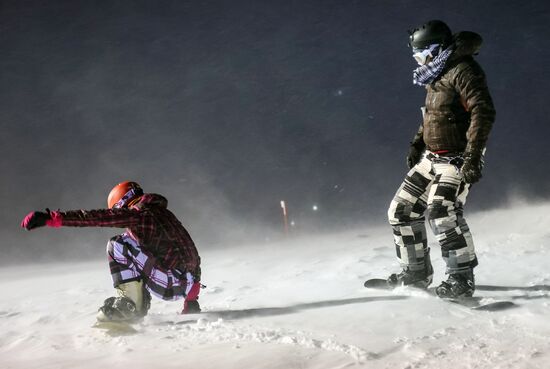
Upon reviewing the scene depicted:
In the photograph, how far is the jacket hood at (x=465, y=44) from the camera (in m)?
3.51

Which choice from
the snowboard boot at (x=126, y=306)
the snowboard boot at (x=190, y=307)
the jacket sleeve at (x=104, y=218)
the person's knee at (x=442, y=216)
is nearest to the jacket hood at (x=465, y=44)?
the person's knee at (x=442, y=216)

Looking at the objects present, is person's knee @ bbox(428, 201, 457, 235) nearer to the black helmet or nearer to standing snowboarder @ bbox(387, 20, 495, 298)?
standing snowboarder @ bbox(387, 20, 495, 298)

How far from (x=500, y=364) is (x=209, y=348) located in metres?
1.57

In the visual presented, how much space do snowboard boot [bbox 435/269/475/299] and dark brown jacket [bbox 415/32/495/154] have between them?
35.4 inches

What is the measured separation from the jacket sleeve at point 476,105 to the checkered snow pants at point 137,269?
2.24m

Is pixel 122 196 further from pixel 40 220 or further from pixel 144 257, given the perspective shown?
pixel 40 220

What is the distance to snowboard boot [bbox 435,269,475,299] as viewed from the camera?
3605mm

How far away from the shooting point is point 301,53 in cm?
1559

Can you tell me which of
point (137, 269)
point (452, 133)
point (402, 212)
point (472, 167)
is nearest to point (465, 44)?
point (452, 133)

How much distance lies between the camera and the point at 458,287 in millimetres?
3609

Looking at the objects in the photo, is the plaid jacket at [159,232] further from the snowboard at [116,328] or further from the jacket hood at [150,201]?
the snowboard at [116,328]

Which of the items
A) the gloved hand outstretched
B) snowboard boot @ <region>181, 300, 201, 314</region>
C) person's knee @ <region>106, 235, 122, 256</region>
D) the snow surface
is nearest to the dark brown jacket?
the snow surface

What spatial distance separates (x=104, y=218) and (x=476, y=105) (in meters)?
2.55

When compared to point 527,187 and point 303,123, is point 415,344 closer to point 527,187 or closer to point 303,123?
point 527,187
